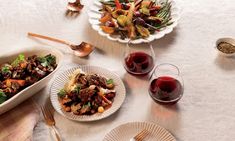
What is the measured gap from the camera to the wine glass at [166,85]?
3.36 feet

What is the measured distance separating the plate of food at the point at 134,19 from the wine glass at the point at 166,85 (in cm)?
20

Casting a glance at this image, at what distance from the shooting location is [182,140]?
3.18 ft

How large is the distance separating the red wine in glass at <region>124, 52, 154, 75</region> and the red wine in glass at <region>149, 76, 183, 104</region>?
0.10m

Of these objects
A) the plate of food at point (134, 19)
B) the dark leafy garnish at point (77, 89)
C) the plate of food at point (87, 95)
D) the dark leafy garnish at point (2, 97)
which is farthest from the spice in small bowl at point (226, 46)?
the dark leafy garnish at point (2, 97)

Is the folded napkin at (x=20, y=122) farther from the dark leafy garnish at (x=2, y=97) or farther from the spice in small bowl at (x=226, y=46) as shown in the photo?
the spice in small bowl at (x=226, y=46)

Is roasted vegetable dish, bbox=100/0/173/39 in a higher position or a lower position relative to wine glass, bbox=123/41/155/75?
higher

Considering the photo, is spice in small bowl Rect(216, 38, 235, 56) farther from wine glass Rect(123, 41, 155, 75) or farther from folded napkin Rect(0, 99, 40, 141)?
folded napkin Rect(0, 99, 40, 141)

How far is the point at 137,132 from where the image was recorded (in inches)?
38.3

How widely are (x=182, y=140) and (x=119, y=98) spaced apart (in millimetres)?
219

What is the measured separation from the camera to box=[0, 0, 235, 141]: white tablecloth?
100 centimetres

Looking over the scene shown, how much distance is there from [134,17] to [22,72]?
1.49ft

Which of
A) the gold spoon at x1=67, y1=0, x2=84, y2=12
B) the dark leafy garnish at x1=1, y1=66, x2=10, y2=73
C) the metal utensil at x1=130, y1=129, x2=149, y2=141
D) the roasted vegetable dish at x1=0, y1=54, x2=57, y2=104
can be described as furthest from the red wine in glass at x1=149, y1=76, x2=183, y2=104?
the gold spoon at x1=67, y1=0, x2=84, y2=12

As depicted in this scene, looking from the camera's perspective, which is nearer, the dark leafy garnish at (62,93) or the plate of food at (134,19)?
the dark leafy garnish at (62,93)

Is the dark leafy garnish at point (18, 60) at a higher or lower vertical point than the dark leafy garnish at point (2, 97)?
higher
